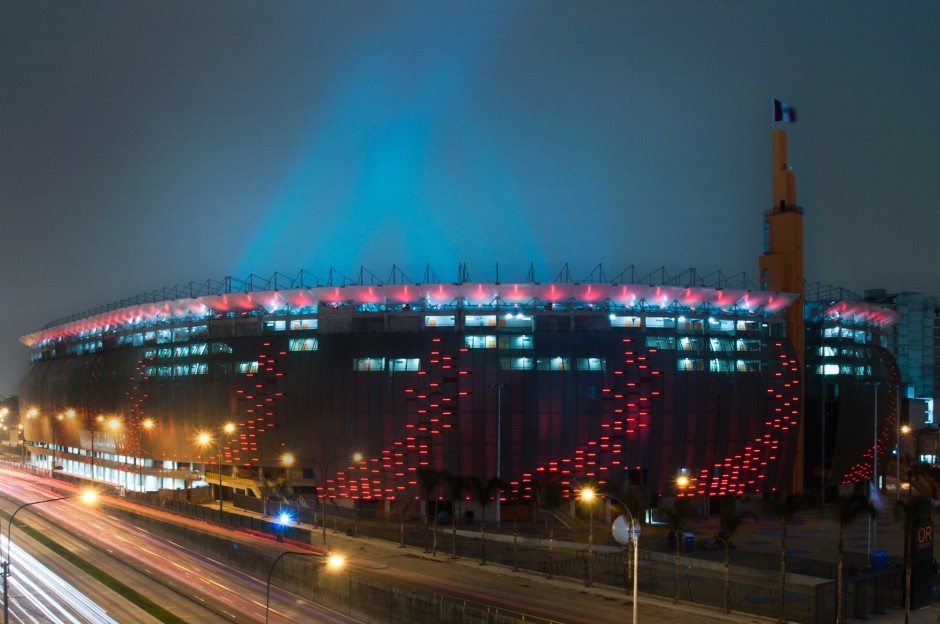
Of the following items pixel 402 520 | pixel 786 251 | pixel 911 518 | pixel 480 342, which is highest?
pixel 786 251

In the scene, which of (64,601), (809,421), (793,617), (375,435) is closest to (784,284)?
(809,421)

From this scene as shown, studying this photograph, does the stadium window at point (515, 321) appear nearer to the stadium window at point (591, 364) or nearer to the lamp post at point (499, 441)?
the stadium window at point (591, 364)

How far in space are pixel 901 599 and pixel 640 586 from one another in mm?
15442

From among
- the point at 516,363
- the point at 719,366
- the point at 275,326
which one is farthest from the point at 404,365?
the point at 719,366

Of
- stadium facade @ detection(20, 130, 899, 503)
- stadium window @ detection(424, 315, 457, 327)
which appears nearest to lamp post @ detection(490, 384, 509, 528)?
stadium facade @ detection(20, 130, 899, 503)

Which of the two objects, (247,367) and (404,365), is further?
(247,367)

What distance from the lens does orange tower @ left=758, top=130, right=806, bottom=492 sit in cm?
11681

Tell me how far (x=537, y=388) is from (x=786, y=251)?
39.0m

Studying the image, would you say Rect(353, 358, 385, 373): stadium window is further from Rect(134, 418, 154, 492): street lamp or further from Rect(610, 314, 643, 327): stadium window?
Rect(134, 418, 154, 492): street lamp

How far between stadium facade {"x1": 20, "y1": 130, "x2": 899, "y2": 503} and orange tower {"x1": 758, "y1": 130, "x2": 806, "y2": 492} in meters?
0.70

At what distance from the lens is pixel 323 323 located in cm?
11444

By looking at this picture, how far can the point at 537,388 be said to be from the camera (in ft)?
343

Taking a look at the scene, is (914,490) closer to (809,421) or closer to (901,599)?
(809,421)

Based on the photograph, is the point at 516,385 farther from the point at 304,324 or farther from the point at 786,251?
the point at 786,251
